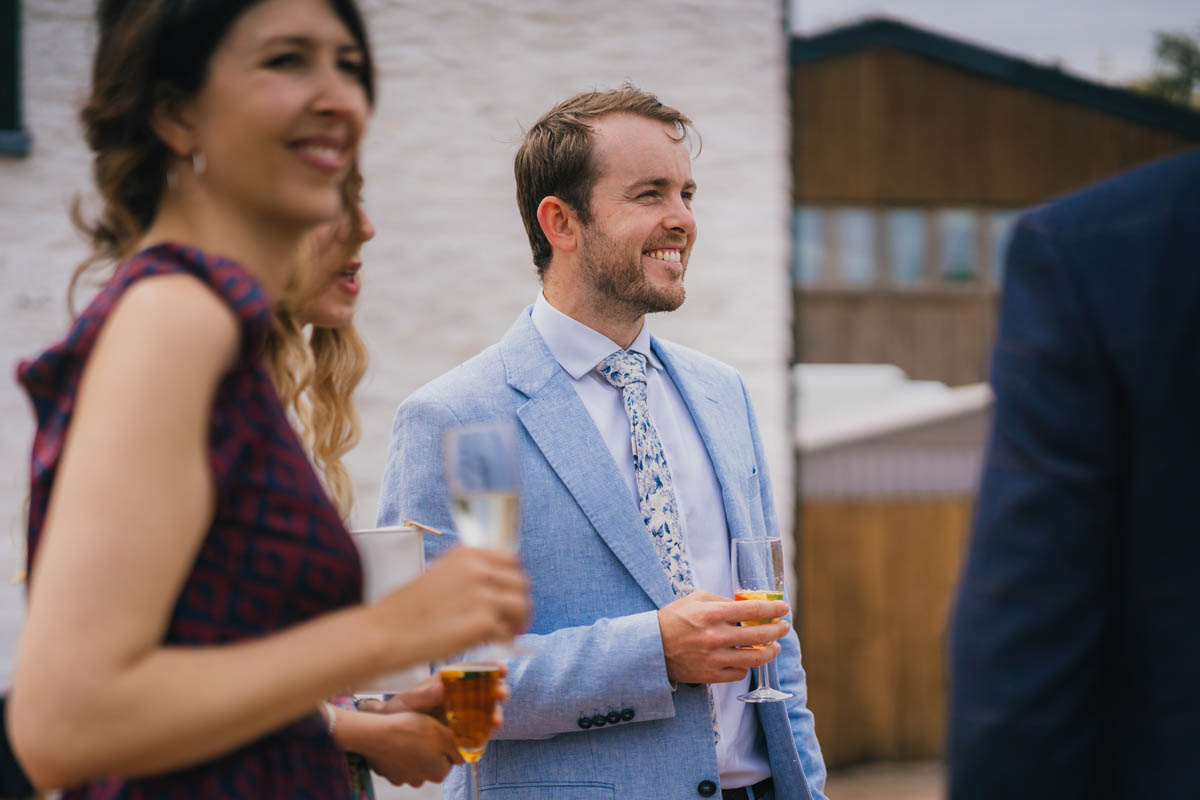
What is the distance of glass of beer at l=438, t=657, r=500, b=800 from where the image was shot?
4.55 ft

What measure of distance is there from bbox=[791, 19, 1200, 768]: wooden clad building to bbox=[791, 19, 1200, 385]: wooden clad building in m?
0.01

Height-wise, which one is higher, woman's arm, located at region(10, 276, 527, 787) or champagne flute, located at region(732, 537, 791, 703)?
woman's arm, located at region(10, 276, 527, 787)

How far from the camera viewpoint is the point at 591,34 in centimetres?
473

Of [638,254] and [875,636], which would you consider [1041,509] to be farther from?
[875,636]

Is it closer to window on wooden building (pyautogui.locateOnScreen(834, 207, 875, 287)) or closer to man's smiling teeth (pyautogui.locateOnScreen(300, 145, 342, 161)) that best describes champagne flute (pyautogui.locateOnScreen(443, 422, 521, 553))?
man's smiling teeth (pyautogui.locateOnScreen(300, 145, 342, 161))

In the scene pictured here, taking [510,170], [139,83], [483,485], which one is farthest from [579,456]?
[510,170]

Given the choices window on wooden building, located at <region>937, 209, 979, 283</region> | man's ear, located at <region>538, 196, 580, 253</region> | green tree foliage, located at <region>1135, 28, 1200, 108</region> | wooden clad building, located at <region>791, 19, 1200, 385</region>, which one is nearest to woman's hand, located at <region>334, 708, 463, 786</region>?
man's ear, located at <region>538, 196, 580, 253</region>

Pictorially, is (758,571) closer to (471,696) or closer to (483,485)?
(471,696)

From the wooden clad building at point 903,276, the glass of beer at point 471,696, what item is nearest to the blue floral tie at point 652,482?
the glass of beer at point 471,696

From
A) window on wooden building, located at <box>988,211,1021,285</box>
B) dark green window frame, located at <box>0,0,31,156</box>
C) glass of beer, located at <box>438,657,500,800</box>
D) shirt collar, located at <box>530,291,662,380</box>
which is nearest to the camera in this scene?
glass of beer, located at <box>438,657,500,800</box>

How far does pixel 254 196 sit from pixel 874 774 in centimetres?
Answer: 794

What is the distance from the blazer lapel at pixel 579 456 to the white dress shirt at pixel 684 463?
4 cm

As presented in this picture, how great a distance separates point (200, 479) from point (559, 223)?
171 cm

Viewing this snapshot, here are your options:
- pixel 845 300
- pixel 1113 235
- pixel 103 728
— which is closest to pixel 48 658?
pixel 103 728
